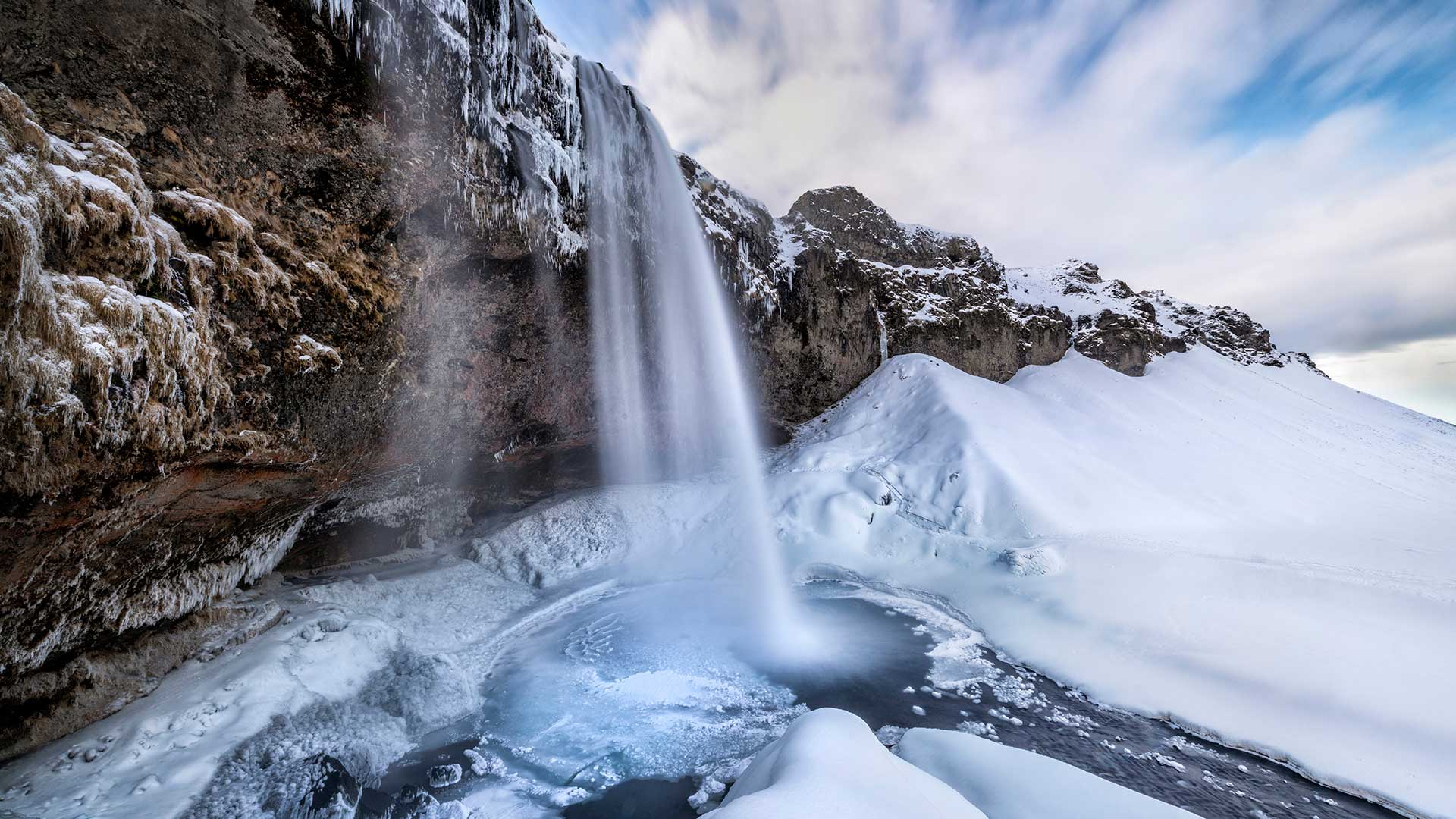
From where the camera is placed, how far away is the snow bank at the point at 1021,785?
3615mm

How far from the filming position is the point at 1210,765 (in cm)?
510

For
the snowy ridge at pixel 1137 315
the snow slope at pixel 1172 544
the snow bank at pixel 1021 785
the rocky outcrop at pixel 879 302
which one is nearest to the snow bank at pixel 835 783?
the snow bank at pixel 1021 785

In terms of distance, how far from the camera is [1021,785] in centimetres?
394

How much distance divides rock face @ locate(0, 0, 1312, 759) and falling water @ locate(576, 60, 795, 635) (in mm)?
672

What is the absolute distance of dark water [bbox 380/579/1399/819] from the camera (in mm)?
4578

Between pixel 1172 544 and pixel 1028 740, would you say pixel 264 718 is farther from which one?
pixel 1172 544

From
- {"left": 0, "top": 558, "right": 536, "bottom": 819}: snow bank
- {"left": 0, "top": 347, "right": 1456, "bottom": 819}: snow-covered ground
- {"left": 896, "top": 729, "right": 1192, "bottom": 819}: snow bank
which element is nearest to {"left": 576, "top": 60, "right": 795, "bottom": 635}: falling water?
{"left": 0, "top": 347, "right": 1456, "bottom": 819}: snow-covered ground

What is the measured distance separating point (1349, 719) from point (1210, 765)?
1.84 m

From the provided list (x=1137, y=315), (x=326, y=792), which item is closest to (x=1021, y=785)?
(x=326, y=792)

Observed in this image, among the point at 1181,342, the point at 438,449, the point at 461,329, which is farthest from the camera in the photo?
the point at 1181,342

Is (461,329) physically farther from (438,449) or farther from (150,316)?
(150,316)

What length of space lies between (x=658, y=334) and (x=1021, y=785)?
10.4 meters

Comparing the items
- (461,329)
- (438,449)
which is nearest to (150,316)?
(461,329)

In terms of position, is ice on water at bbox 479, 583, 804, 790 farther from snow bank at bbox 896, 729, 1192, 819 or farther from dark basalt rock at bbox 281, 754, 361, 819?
snow bank at bbox 896, 729, 1192, 819
